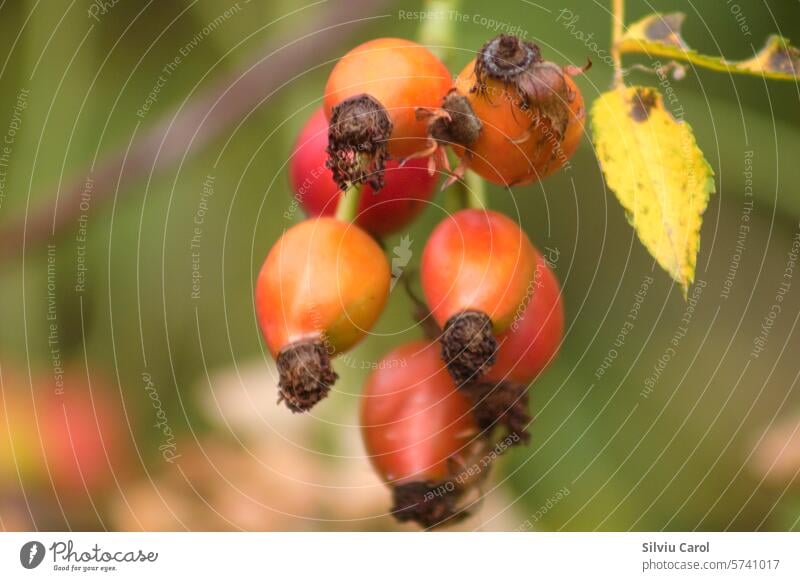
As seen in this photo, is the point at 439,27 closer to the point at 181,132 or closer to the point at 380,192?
the point at 380,192

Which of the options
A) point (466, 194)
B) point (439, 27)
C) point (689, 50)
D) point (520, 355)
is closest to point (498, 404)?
point (520, 355)

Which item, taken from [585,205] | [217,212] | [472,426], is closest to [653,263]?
[585,205]

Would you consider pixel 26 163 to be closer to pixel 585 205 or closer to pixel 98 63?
pixel 98 63

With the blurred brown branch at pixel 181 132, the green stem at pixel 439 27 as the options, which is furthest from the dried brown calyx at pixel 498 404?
the blurred brown branch at pixel 181 132

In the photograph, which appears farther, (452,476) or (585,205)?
(585,205)
